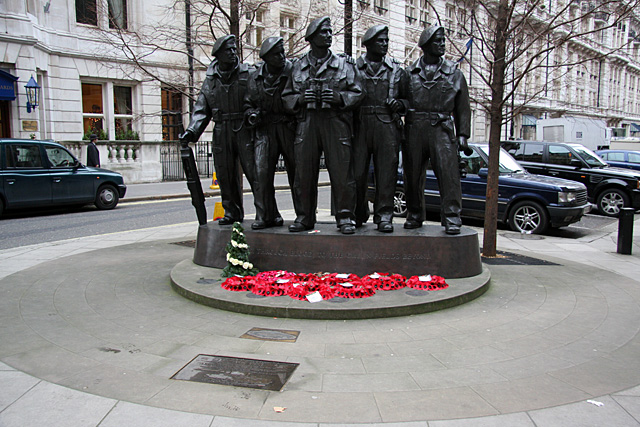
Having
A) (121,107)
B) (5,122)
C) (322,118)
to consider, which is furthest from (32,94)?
(322,118)

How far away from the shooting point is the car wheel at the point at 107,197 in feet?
51.0

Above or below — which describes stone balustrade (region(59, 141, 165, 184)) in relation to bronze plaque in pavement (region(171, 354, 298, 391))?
above

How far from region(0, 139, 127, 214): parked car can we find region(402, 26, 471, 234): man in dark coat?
10942 mm

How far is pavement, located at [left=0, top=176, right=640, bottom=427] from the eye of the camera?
11.3ft

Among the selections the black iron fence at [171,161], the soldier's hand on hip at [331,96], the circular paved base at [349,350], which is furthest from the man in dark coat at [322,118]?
the black iron fence at [171,161]

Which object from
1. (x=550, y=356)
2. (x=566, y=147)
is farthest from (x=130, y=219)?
(x=566, y=147)

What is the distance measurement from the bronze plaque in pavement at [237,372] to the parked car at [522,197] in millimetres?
8457

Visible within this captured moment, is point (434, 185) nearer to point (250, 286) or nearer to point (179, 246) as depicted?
point (179, 246)

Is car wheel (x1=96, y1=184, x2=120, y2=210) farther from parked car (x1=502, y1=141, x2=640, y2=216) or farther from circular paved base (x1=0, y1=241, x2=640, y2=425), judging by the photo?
parked car (x1=502, y1=141, x2=640, y2=216)

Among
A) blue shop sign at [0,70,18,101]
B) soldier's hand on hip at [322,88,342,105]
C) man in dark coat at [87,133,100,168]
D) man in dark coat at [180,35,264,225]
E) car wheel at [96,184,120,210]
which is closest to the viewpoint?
soldier's hand on hip at [322,88,342,105]

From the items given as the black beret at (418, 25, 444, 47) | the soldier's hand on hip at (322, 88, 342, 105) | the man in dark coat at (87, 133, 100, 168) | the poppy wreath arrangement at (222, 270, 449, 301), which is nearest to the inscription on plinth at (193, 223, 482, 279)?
the poppy wreath arrangement at (222, 270, 449, 301)

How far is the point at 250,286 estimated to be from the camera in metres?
5.96

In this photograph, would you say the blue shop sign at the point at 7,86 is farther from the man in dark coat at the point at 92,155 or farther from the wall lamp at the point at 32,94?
the man in dark coat at the point at 92,155

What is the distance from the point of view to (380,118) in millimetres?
6625
